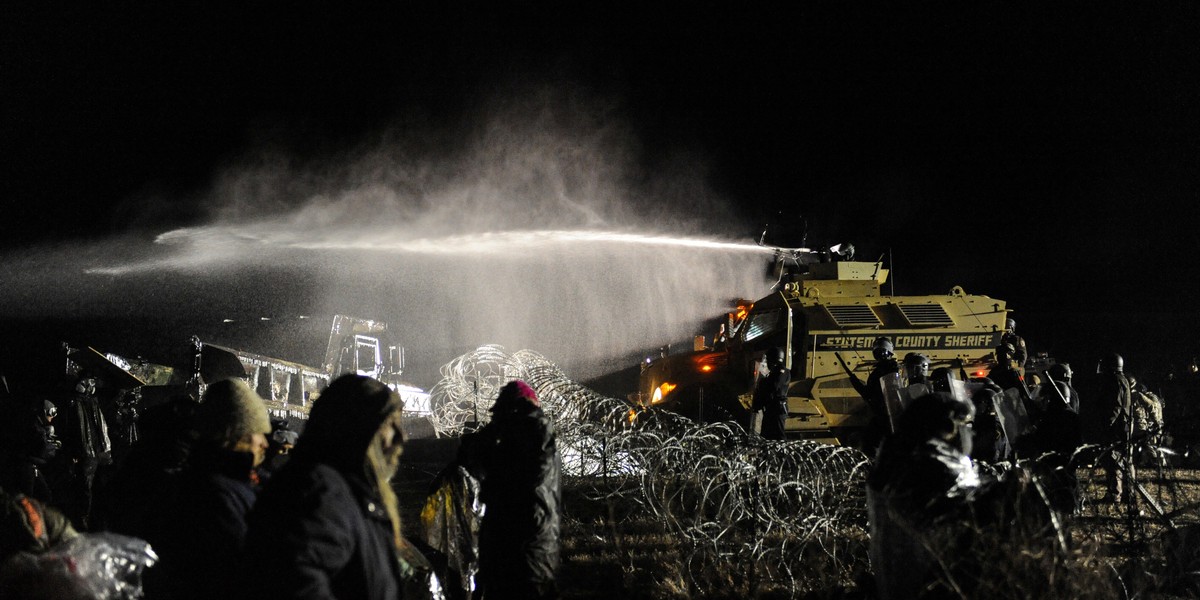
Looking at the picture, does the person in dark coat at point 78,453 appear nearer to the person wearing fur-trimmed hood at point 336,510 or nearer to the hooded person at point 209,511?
the hooded person at point 209,511

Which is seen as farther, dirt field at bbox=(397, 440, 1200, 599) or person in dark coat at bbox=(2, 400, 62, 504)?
person in dark coat at bbox=(2, 400, 62, 504)

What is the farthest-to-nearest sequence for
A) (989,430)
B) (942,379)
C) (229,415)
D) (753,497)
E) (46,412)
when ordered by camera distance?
(46,412) < (989,430) < (942,379) < (753,497) < (229,415)

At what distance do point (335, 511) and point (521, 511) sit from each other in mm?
2731

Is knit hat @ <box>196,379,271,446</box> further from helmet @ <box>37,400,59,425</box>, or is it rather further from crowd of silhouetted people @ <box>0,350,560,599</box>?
helmet @ <box>37,400,59,425</box>

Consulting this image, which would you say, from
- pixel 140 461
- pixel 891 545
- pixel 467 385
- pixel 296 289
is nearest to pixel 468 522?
pixel 140 461

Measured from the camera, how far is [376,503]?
266cm

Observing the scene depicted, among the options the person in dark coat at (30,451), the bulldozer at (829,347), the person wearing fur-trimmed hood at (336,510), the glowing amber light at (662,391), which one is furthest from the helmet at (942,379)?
the person in dark coat at (30,451)

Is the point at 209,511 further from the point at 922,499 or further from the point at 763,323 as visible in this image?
the point at 763,323

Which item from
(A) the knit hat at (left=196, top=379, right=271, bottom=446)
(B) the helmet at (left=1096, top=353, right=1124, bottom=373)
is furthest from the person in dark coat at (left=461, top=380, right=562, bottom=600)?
(B) the helmet at (left=1096, top=353, right=1124, bottom=373)

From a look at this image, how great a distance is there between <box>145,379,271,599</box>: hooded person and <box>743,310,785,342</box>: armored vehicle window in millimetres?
10588

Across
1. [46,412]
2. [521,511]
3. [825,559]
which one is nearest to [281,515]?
[521,511]

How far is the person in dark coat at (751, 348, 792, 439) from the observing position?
10859mm

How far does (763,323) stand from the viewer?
13555mm

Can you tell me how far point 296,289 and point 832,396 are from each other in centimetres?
2298
